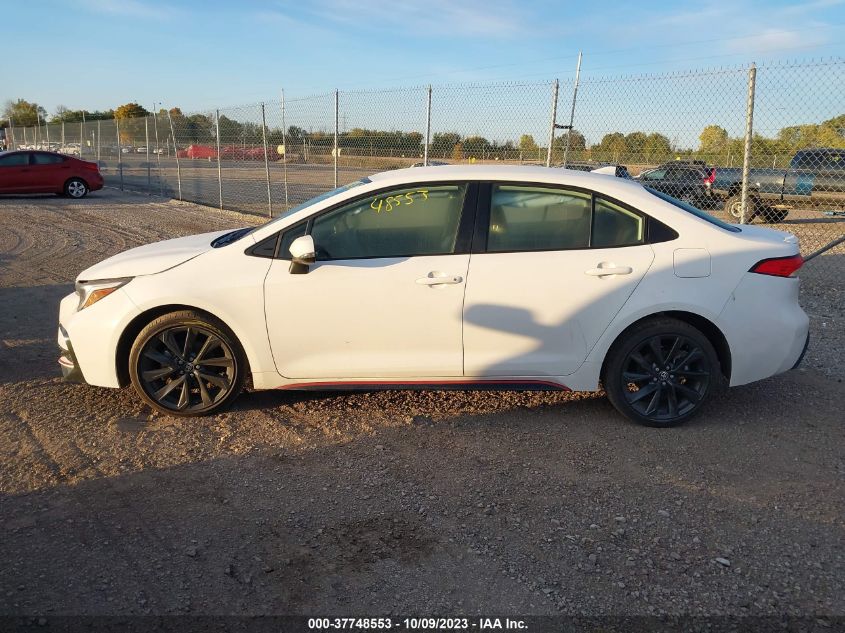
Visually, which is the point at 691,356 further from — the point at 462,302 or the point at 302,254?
the point at 302,254

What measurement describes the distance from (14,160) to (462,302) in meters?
18.7

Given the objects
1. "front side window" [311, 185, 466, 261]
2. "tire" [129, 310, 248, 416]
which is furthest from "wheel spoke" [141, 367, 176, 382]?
"front side window" [311, 185, 466, 261]

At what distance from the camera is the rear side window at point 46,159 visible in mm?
18891

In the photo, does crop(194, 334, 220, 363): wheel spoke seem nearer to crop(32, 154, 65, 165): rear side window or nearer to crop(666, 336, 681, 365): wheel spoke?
crop(666, 336, 681, 365): wheel spoke

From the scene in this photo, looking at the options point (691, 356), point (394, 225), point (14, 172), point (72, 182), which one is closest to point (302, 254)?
point (394, 225)

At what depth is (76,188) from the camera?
19.7 metres

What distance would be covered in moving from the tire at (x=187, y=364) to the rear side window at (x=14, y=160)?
689 inches

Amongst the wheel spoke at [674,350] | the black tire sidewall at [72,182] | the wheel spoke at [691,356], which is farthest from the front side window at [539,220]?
the black tire sidewall at [72,182]

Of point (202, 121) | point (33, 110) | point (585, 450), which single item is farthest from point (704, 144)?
point (33, 110)

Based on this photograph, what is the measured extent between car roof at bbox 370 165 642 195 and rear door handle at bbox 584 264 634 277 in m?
0.50

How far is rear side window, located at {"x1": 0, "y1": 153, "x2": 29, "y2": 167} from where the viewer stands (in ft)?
60.6

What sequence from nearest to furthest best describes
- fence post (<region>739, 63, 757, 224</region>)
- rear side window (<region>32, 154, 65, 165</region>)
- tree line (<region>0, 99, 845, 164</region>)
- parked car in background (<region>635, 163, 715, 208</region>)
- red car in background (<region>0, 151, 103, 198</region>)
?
fence post (<region>739, 63, 757, 224</region>) < tree line (<region>0, 99, 845, 164</region>) < parked car in background (<region>635, 163, 715, 208</region>) < red car in background (<region>0, 151, 103, 198</region>) < rear side window (<region>32, 154, 65, 165</region>)

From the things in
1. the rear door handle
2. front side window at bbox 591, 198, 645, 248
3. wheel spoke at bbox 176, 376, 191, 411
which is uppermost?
front side window at bbox 591, 198, 645, 248

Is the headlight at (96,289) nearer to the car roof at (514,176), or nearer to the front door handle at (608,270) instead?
the car roof at (514,176)
